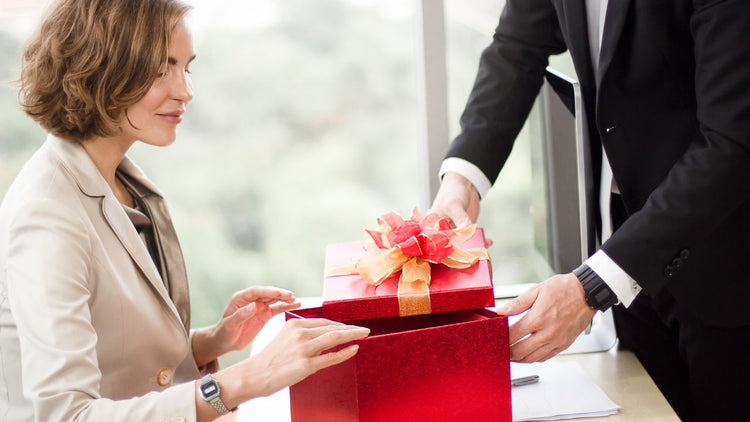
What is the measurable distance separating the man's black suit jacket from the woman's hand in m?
0.66

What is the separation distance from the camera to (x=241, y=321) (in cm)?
152

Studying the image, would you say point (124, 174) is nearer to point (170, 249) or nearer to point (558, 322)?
point (170, 249)

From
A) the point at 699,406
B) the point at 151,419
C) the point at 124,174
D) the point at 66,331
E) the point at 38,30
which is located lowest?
the point at 699,406

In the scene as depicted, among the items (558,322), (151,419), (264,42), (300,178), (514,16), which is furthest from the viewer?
(300,178)

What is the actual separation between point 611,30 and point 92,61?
902 mm

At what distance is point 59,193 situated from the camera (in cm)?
121

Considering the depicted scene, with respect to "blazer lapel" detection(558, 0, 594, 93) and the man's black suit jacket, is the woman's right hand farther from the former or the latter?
"blazer lapel" detection(558, 0, 594, 93)

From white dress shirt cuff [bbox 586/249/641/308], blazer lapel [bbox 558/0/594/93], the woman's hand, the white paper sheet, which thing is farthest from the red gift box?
blazer lapel [bbox 558/0/594/93]

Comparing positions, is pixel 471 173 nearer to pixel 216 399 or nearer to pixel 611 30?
pixel 611 30

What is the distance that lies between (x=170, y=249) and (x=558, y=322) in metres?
0.78

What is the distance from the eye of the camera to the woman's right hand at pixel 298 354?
3.35 ft

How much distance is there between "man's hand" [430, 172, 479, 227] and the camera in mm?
1540

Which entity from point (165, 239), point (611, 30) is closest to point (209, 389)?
point (165, 239)

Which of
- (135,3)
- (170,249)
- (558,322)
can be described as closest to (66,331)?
(170,249)
